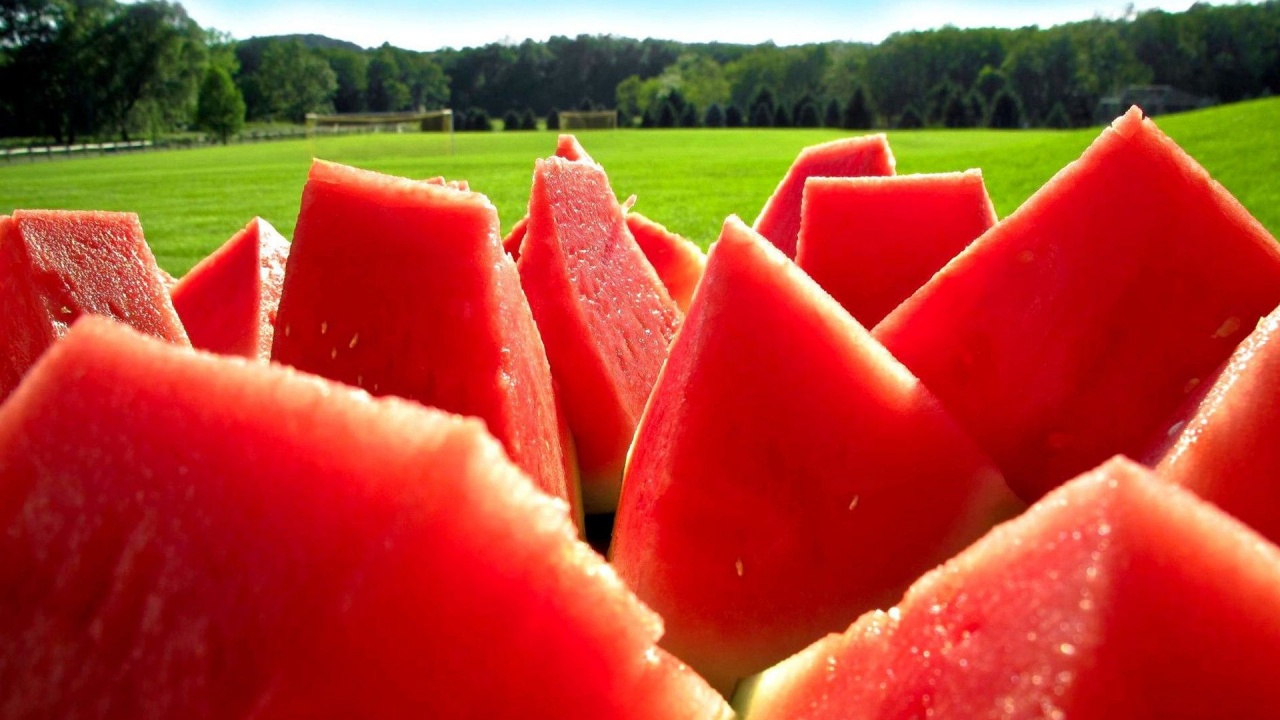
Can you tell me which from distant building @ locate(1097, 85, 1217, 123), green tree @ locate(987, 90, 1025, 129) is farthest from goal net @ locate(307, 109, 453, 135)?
distant building @ locate(1097, 85, 1217, 123)

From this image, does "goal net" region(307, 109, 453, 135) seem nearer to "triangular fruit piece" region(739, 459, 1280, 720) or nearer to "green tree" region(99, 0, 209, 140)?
"green tree" region(99, 0, 209, 140)

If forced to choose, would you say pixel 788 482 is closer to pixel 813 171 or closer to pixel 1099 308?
pixel 1099 308

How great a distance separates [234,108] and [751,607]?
44.6 metres

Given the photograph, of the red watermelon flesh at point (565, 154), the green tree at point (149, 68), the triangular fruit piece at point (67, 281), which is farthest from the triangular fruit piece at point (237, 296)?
the green tree at point (149, 68)

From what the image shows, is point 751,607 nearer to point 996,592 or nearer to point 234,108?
point 996,592

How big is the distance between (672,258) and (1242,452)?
2.26ft

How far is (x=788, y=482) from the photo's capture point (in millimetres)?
510

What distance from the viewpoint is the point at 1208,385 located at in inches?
19.1

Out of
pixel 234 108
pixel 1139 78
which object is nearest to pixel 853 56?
pixel 1139 78

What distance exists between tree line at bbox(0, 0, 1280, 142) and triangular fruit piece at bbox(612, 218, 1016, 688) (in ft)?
113

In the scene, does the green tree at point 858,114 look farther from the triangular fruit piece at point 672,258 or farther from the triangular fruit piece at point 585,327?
the triangular fruit piece at point 585,327

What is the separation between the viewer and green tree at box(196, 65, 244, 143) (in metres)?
38.8

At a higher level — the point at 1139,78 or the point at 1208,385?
the point at 1139,78

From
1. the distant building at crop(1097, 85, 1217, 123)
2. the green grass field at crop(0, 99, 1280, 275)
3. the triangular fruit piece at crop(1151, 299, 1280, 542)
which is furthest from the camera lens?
the distant building at crop(1097, 85, 1217, 123)
